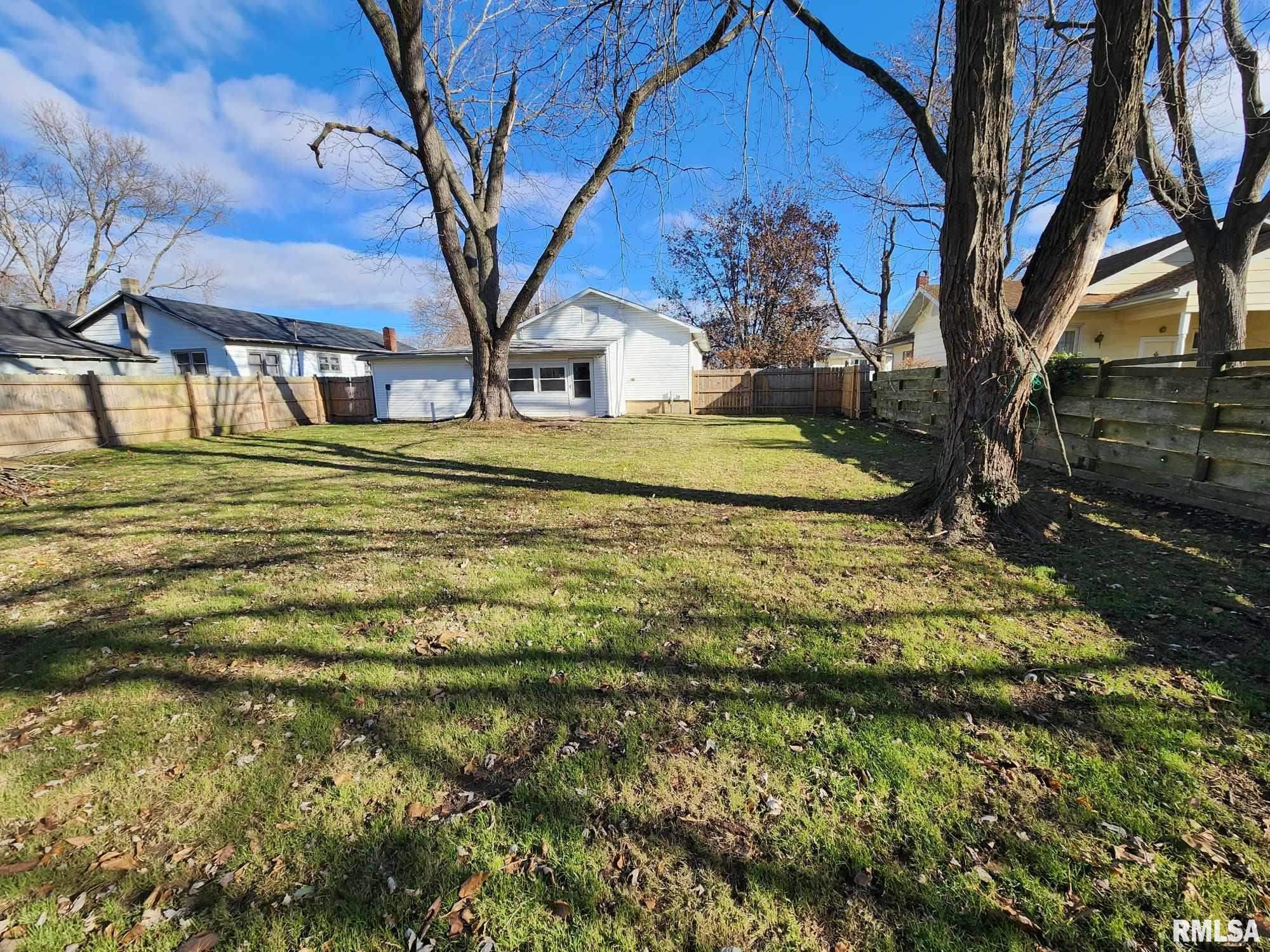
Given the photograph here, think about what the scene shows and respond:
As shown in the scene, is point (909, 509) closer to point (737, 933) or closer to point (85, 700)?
point (737, 933)

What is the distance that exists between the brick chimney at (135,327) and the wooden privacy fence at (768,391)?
74.7 ft

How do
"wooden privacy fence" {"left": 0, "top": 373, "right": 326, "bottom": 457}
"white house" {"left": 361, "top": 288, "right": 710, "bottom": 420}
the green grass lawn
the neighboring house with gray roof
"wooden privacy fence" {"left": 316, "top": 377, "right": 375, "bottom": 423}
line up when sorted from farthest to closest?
"white house" {"left": 361, "top": 288, "right": 710, "bottom": 420} → "wooden privacy fence" {"left": 316, "top": 377, "right": 375, "bottom": 423} → the neighboring house with gray roof → "wooden privacy fence" {"left": 0, "top": 373, "right": 326, "bottom": 457} → the green grass lawn

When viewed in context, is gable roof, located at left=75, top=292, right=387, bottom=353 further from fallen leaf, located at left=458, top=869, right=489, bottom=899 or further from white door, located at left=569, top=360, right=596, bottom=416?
fallen leaf, located at left=458, top=869, right=489, bottom=899

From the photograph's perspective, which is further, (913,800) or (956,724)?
(956,724)

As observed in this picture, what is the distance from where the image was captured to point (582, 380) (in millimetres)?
18625

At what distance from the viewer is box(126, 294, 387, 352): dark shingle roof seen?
21.4 metres

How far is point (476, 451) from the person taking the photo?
32.2 ft

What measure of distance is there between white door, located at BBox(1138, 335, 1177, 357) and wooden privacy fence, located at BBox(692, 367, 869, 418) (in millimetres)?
7657

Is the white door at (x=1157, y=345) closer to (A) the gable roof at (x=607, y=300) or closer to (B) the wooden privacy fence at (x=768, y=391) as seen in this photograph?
(B) the wooden privacy fence at (x=768, y=391)

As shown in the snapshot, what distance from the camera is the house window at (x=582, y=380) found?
60.7ft

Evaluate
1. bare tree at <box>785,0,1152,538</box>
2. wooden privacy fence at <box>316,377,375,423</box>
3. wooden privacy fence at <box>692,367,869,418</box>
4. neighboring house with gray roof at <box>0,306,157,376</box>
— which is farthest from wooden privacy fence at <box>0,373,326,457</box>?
wooden privacy fence at <box>692,367,869,418</box>

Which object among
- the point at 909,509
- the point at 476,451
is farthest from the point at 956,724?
the point at 476,451

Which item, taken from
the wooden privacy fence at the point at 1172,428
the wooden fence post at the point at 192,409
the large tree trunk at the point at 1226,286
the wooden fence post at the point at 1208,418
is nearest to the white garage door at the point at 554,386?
the wooden fence post at the point at 192,409

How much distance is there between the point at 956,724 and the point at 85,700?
13.1ft
